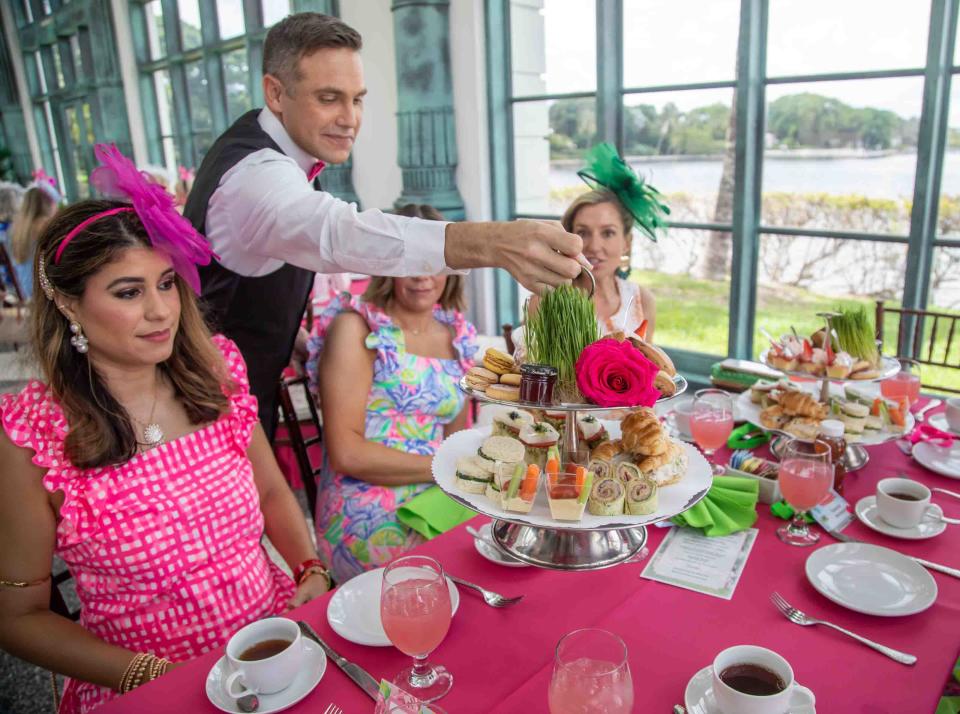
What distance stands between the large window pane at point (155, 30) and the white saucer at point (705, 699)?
776 centimetres

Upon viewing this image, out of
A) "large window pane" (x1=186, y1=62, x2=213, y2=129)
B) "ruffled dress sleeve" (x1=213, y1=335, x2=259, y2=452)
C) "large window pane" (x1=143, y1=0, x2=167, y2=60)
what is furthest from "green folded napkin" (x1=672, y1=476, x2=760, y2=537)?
"large window pane" (x1=143, y1=0, x2=167, y2=60)

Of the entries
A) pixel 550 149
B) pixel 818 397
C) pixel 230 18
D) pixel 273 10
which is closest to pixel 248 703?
pixel 818 397

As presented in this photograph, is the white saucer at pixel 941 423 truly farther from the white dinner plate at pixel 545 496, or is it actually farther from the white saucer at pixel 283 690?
the white saucer at pixel 283 690

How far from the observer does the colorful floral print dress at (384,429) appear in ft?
5.88

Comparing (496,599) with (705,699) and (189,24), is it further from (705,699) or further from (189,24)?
(189,24)

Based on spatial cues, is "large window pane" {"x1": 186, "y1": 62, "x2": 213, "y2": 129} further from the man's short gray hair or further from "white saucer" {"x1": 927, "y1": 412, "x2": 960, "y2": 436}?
"white saucer" {"x1": 927, "y1": 412, "x2": 960, "y2": 436}

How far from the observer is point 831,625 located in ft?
3.51

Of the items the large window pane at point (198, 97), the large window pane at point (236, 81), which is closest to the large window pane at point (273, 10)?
the large window pane at point (236, 81)

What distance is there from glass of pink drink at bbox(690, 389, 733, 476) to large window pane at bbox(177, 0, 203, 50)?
6.22 m

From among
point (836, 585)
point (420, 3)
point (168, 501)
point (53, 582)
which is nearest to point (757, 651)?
point (836, 585)

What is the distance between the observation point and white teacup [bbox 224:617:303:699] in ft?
3.12

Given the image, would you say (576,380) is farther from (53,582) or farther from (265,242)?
(53,582)

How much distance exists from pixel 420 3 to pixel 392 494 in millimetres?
2977

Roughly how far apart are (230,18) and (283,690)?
20.2 feet
